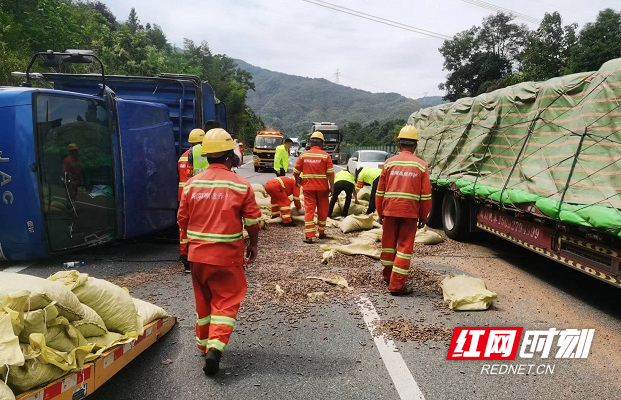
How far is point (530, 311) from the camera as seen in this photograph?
4.66 metres

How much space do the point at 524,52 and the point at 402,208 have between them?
1725 inches

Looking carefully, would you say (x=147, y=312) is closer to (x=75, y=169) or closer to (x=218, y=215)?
(x=218, y=215)

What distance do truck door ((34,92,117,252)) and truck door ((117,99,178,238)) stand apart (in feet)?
0.62

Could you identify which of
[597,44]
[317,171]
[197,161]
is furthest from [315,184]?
[597,44]

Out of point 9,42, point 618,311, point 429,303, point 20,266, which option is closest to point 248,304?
point 429,303

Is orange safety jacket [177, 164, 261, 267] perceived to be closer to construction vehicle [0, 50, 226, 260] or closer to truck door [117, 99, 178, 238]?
construction vehicle [0, 50, 226, 260]

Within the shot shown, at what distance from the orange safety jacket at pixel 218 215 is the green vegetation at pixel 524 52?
32.8 metres

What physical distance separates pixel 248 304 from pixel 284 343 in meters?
0.99

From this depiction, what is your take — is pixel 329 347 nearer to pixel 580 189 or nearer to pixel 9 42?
pixel 580 189

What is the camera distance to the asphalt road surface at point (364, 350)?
10.3 feet

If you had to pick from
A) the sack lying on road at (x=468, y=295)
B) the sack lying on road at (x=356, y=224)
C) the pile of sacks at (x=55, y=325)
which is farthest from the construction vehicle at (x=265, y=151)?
the pile of sacks at (x=55, y=325)

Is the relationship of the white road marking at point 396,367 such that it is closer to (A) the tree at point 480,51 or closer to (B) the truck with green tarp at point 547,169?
(B) the truck with green tarp at point 547,169

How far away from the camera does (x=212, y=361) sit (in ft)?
10.7

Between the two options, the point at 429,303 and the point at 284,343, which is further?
the point at 429,303
